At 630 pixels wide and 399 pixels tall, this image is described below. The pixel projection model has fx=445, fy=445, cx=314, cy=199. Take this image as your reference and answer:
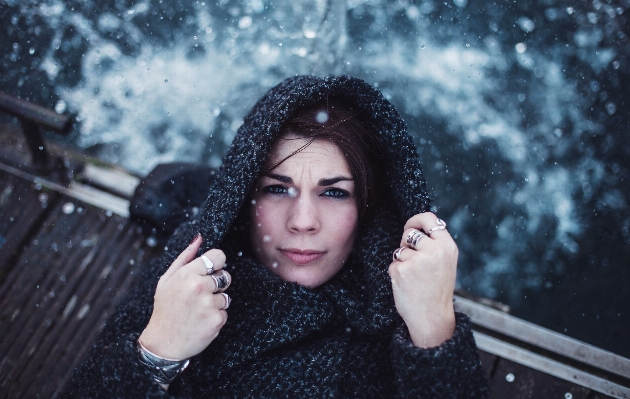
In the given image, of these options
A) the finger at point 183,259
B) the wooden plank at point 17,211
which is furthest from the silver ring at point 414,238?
the wooden plank at point 17,211

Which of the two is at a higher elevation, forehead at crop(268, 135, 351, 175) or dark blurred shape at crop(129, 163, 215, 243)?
forehead at crop(268, 135, 351, 175)

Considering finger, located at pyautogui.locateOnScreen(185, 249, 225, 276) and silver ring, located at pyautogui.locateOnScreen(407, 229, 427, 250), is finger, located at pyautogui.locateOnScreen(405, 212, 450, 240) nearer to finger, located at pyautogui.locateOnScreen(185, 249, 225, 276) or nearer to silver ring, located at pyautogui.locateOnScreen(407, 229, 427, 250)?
silver ring, located at pyautogui.locateOnScreen(407, 229, 427, 250)

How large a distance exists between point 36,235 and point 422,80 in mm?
3821

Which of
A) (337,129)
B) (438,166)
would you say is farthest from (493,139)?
(337,129)

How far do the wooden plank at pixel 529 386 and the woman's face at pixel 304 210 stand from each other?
4.73 feet

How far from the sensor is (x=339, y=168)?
178cm

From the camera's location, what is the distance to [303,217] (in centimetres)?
168

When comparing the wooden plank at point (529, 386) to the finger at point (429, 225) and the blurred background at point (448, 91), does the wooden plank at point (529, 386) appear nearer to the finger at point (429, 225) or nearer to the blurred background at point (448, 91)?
the finger at point (429, 225)

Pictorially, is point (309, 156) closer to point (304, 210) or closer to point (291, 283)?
point (304, 210)

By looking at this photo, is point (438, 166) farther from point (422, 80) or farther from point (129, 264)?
point (129, 264)

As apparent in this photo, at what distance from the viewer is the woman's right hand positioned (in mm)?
1491

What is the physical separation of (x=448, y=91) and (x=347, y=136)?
10.8 feet

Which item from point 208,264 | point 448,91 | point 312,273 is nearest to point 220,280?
point 208,264

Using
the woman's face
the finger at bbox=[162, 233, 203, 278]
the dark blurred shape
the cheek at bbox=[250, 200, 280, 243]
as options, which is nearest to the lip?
the woman's face
